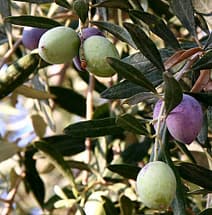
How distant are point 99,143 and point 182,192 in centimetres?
57

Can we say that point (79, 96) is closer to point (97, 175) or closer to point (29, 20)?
point (97, 175)

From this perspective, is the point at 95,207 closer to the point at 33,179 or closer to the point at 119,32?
the point at 119,32

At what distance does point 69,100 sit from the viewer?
1551mm

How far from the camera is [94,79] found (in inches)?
55.6

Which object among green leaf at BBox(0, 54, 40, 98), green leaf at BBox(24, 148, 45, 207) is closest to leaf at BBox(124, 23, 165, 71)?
green leaf at BBox(0, 54, 40, 98)

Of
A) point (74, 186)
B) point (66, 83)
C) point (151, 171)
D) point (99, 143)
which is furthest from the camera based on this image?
point (66, 83)

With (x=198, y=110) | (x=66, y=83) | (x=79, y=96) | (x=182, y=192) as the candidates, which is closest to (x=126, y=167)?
(x=182, y=192)

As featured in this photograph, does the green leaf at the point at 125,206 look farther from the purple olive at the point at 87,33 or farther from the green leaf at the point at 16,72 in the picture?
the purple olive at the point at 87,33

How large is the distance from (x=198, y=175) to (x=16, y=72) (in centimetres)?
30

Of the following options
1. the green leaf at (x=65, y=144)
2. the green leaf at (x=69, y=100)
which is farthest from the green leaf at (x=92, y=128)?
the green leaf at (x=69, y=100)

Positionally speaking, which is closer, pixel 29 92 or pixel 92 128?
pixel 92 128

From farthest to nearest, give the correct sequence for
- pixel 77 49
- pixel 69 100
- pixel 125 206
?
pixel 69 100 < pixel 125 206 < pixel 77 49

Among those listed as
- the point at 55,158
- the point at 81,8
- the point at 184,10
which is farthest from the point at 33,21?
the point at 55,158

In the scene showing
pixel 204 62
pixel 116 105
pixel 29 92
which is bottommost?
pixel 116 105
